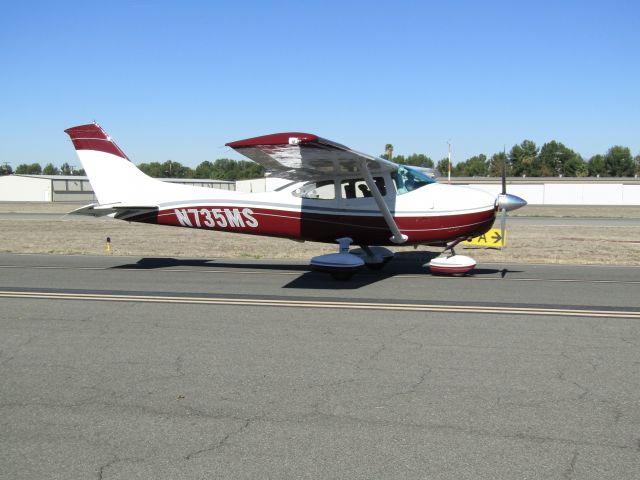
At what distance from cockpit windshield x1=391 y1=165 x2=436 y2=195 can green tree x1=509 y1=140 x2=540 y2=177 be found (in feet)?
350

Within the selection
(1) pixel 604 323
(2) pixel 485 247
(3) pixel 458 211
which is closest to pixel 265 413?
(1) pixel 604 323

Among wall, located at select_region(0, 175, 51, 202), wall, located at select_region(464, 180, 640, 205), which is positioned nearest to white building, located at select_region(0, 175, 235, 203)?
wall, located at select_region(0, 175, 51, 202)

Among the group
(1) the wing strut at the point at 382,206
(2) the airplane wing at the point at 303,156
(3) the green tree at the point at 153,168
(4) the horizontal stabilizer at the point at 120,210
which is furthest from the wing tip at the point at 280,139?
(3) the green tree at the point at 153,168

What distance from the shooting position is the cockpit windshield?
12.5m

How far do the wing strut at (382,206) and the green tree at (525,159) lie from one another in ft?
352

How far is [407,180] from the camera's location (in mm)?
12617

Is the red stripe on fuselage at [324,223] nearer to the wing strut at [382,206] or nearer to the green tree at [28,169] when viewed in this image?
the wing strut at [382,206]

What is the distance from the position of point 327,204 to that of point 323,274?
1.47m

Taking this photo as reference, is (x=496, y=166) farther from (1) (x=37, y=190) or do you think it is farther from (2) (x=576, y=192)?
(1) (x=37, y=190)

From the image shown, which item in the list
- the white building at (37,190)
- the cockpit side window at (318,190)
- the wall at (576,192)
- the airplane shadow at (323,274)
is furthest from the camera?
the white building at (37,190)

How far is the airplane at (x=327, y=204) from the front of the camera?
11.9m

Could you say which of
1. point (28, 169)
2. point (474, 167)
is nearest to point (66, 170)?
point (28, 169)

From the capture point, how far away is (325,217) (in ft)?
42.2

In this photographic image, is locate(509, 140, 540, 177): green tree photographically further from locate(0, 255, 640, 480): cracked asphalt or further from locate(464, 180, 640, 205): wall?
locate(0, 255, 640, 480): cracked asphalt
